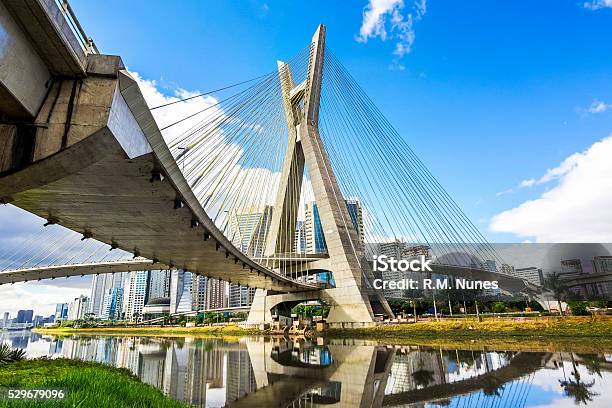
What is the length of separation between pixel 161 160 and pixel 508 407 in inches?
366

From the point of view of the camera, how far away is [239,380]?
1200 centimetres

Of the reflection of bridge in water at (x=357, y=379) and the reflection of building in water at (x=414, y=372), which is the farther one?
the reflection of building in water at (x=414, y=372)

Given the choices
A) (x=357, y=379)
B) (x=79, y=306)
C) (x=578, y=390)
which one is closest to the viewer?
(x=578, y=390)

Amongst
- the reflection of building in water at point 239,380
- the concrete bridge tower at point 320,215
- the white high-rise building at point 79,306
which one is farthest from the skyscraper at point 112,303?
the reflection of building in water at point 239,380

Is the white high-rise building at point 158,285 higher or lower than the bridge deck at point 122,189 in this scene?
higher

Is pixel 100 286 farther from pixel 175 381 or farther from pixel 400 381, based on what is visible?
pixel 400 381

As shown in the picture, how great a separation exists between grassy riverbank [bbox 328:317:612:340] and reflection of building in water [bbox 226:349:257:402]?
14654mm

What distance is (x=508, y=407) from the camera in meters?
7.84

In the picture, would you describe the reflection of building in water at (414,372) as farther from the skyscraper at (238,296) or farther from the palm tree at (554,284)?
the skyscraper at (238,296)

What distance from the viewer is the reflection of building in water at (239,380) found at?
9.90 meters

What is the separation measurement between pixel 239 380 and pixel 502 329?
19.2 metres

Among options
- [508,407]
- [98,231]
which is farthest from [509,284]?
[98,231]

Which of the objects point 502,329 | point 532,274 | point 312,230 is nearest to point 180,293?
point 312,230

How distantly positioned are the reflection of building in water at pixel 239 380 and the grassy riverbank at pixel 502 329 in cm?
1465
